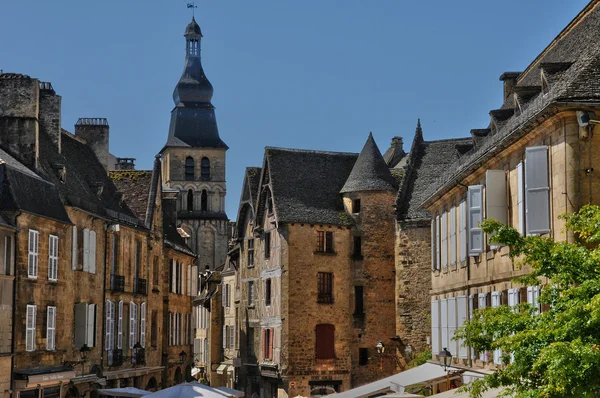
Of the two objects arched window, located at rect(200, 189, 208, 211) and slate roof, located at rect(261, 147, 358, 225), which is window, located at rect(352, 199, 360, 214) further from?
arched window, located at rect(200, 189, 208, 211)

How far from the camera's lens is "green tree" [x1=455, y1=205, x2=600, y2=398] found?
13.6m

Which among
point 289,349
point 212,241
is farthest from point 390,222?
point 212,241

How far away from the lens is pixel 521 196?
22500 mm

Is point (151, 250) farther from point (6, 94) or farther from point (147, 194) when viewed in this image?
point (6, 94)

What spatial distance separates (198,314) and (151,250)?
102 feet

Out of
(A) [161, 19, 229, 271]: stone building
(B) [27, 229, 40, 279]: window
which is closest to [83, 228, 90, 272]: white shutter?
(B) [27, 229, 40, 279]: window

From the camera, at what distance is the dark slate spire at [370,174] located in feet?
169

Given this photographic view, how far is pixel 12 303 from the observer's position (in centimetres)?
3181

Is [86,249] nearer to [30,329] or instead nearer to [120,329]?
[120,329]

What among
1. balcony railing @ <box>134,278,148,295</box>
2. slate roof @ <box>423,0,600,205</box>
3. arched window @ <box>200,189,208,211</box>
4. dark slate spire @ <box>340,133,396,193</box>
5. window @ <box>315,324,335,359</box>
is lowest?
window @ <box>315,324,335,359</box>

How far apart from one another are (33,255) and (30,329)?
2101 millimetres

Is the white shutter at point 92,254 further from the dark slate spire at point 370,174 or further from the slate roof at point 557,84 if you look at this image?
the dark slate spire at point 370,174

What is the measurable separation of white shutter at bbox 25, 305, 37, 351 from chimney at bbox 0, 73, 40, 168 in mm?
4984

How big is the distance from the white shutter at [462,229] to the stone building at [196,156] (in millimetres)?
89372
